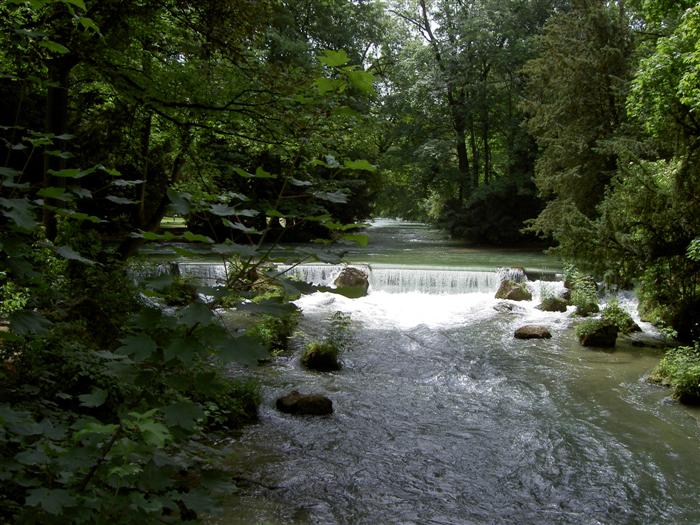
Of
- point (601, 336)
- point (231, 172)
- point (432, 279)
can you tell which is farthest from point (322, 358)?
point (432, 279)

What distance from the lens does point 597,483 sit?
570 cm

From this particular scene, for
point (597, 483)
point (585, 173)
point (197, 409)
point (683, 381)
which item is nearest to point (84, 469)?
point (197, 409)

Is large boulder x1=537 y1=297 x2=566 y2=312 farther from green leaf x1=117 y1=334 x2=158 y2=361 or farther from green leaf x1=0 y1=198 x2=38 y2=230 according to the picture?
green leaf x1=0 y1=198 x2=38 y2=230

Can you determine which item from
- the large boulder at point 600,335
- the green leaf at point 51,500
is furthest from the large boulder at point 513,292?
the green leaf at point 51,500

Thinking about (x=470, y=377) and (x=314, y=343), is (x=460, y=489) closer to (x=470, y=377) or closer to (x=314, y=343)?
(x=470, y=377)

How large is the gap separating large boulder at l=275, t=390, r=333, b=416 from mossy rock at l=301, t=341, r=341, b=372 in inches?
72.8

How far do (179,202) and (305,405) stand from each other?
5800 mm

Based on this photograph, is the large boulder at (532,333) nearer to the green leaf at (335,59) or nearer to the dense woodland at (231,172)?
the dense woodland at (231,172)

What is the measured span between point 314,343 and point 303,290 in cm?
776

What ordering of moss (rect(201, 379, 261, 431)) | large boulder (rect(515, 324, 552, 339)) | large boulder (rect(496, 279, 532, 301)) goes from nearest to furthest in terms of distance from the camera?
moss (rect(201, 379, 261, 431))
large boulder (rect(515, 324, 552, 339))
large boulder (rect(496, 279, 532, 301))

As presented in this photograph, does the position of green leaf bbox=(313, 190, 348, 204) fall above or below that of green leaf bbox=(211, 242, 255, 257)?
above

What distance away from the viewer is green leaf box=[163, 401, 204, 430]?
1.74 m

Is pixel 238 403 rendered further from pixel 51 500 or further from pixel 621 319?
pixel 621 319

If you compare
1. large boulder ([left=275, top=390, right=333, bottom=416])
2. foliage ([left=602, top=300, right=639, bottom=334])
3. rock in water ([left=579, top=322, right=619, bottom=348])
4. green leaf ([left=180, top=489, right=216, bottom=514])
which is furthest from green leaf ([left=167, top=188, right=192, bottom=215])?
foliage ([left=602, top=300, right=639, bottom=334])
